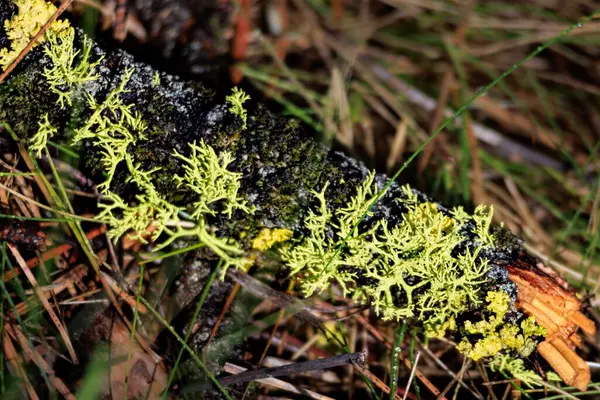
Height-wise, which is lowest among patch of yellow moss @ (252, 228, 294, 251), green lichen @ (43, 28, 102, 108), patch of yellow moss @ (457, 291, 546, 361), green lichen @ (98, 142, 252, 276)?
patch of yellow moss @ (457, 291, 546, 361)

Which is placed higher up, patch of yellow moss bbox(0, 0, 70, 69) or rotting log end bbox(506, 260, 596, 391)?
patch of yellow moss bbox(0, 0, 70, 69)

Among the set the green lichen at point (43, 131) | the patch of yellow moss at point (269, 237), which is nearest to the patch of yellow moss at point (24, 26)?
the green lichen at point (43, 131)

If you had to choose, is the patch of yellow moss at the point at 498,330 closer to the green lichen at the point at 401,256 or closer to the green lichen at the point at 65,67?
the green lichen at the point at 401,256

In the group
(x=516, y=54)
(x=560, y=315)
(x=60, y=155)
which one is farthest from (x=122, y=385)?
(x=516, y=54)

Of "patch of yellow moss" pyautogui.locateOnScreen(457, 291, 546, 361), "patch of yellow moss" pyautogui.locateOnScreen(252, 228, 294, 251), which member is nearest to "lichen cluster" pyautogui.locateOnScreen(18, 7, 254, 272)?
"patch of yellow moss" pyautogui.locateOnScreen(252, 228, 294, 251)

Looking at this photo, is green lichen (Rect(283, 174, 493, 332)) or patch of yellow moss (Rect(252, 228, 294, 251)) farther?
patch of yellow moss (Rect(252, 228, 294, 251))

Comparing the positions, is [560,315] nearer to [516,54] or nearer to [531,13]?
[516,54]

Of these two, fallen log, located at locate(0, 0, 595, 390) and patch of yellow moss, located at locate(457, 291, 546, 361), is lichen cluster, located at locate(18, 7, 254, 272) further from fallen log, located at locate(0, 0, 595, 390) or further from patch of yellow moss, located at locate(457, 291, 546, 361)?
patch of yellow moss, located at locate(457, 291, 546, 361)
